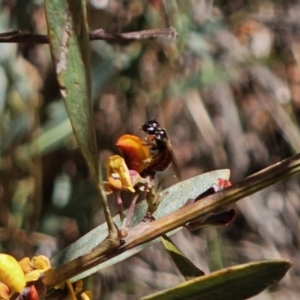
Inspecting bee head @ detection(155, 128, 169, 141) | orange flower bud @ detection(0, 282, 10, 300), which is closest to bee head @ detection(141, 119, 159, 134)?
bee head @ detection(155, 128, 169, 141)

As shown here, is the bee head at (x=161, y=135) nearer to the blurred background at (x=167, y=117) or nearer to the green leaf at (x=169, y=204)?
the green leaf at (x=169, y=204)

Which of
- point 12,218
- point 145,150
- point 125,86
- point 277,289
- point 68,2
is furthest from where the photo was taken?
point 277,289

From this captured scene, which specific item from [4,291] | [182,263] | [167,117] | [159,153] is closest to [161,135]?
[159,153]

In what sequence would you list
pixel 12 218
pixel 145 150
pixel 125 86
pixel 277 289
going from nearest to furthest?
1. pixel 145 150
2. pixel 12 218
3. pixel 125 86
4. pixel 277 289

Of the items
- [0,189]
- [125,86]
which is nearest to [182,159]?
[125,86]

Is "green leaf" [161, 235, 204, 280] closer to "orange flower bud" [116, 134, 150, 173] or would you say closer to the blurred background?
"orange flower bud" [116, 134, 150, 173]

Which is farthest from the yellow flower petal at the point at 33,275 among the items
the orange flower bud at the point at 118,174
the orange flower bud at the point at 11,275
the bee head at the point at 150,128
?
the bee head at the point at 150,128

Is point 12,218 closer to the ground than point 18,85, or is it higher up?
closer to the ground

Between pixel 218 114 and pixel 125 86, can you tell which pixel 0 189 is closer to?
pixel 125 86
